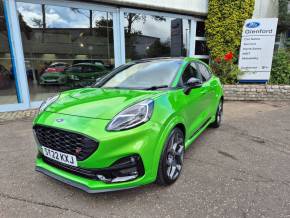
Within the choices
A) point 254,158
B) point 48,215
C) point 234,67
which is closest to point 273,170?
point 254,158

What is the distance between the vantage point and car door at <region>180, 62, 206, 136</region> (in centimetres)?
282

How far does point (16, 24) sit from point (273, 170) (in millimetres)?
6631

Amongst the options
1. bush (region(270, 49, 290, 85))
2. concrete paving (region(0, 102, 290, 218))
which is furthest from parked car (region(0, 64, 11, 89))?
bush (region(270, 49, 290, 85))

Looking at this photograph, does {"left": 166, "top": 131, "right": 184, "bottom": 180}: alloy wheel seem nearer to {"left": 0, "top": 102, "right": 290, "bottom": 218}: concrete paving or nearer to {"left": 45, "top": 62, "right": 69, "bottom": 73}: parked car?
{"left": 0, "top": 102, "right": 290, "bottom": 218}: concrete paving

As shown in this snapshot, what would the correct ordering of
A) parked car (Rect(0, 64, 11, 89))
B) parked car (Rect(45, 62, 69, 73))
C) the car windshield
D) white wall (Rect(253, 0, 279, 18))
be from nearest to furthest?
the car windshield → parked car (Rect(0, 64, 11, 89)) → parked car (Rect(45, 62, 69, 73)) → white wall (Rect(253, 0, 279, 18))

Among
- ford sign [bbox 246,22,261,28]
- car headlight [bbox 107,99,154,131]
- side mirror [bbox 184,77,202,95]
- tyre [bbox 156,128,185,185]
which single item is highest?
ford sign [bbox 246,22,261,28]

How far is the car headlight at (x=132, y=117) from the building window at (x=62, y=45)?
5.38 m

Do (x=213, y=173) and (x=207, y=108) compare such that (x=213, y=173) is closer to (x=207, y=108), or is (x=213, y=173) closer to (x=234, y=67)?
(x=207, y=108)

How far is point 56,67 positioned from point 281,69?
8068 millimetres

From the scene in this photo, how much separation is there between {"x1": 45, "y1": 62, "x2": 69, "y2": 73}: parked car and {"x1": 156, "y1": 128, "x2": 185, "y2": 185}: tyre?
586 centimetres

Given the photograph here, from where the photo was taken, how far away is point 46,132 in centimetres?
220

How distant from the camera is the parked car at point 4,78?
5.96m

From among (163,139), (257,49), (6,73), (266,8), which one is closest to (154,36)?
(257,49)

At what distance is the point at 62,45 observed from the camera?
23.2 feet
